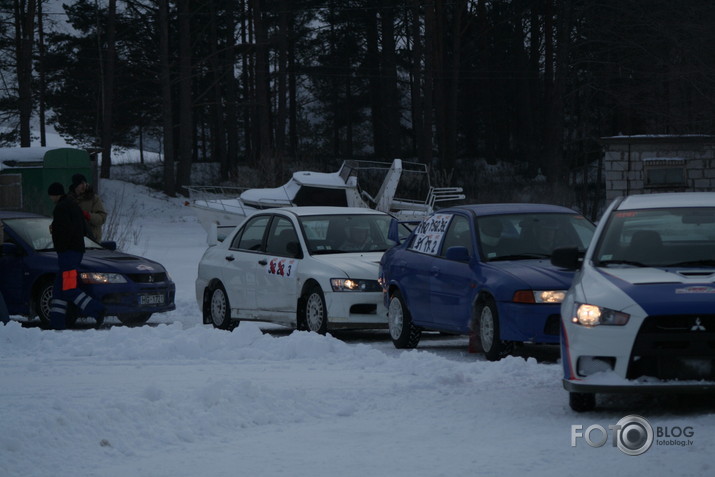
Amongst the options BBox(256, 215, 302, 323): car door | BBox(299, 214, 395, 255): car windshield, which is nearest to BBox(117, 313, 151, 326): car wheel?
BBox(256, 215, 302, 323): car door

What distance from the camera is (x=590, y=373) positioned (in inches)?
319

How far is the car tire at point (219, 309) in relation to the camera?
16125 mm

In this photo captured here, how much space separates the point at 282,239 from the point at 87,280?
103 inches

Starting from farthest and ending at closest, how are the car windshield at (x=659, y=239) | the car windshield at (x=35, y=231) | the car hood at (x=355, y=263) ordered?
the car windshield at (x=35, y=231)
the car hood at (x=355, y=263)
the car windshield at (x=659, y=239)

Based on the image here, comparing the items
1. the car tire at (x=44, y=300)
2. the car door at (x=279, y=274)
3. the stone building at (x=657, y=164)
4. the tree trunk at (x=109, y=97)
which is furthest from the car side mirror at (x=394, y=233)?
the tree trunk at (x=109, y=97)

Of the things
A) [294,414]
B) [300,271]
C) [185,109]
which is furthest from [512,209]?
[185,109]

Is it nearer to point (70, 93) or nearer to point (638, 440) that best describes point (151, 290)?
point (638, 440)

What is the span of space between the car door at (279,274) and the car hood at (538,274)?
3511 mm

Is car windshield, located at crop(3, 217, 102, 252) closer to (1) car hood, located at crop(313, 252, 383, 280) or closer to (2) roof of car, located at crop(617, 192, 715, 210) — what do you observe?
(1) car hood, located at crop(313, 252, 383, 280)

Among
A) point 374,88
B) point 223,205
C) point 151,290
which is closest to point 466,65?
point 374,88

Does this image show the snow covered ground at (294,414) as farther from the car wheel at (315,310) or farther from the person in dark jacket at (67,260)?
the person in dark jacket at (67,260)

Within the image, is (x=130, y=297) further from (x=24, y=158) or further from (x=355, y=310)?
(x=24, y=158)

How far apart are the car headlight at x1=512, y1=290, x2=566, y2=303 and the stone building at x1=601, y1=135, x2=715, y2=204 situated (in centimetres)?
1917

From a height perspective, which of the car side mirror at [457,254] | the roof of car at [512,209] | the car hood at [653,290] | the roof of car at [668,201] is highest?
the roof of car at [668,201]
